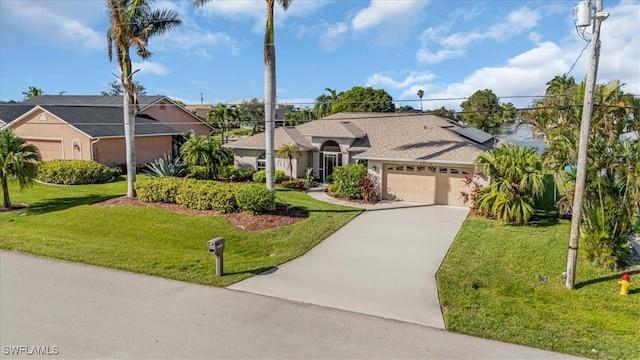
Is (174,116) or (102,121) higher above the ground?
(174,116)

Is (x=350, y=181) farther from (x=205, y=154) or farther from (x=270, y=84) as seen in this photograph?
(x=205, y=154)

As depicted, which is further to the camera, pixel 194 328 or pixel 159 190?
pixel 159 190

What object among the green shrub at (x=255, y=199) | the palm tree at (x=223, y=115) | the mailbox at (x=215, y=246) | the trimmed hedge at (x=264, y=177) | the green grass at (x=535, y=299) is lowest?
the green grass at (x=535, y=299)

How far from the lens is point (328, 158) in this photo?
84.0ft

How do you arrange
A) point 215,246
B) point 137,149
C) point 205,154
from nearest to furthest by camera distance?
point 215,246, point 205,154, point 137,149

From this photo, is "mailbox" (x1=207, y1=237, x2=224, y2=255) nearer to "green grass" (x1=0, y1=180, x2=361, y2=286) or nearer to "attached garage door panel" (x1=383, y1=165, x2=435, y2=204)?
"green grass" (x1=0, y1=180, x2=361, y2=286)

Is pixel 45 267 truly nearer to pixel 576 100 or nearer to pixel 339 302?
pixel 339 302

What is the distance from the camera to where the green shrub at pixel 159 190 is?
18312 mm

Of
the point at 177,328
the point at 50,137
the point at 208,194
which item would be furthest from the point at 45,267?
the point at 50,137

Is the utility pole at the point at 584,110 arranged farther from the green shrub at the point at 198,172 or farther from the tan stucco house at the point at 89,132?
the tan stucco house at the point at 89,132

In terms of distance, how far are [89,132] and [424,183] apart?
21367 millimetres

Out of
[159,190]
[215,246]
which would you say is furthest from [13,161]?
[215,246]

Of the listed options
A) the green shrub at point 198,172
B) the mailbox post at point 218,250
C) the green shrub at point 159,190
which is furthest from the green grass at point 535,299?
the green shrub at point 198,172

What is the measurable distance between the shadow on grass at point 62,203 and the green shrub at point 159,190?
86.3 inches
